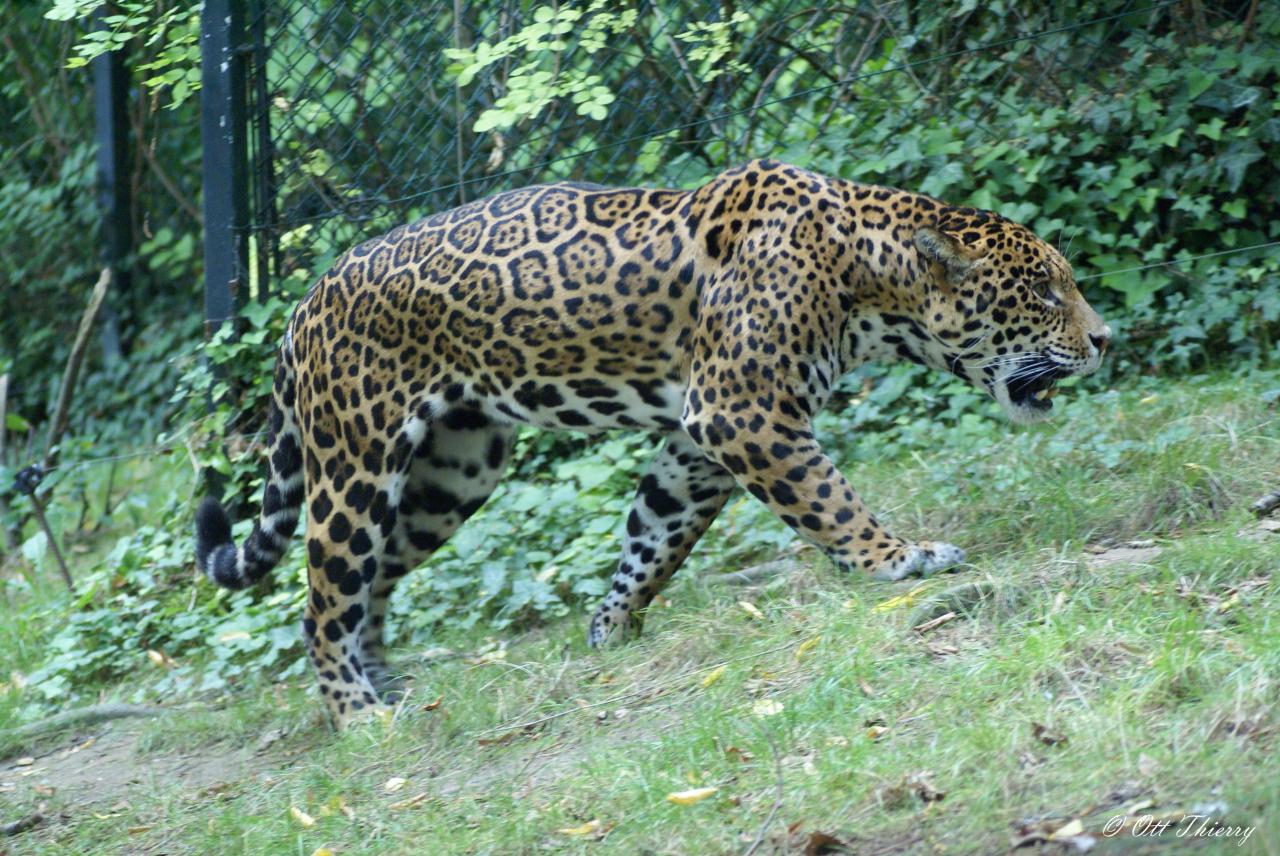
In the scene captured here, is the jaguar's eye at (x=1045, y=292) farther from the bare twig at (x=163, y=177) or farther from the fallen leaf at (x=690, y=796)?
the bare twig at (x=163, y=177)

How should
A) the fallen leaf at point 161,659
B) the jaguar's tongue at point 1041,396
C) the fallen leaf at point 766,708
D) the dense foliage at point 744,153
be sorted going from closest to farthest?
the fallen leaf at point 766,708
the jaguar's tongue at point 1041,396
the fallen leaf at point 161,659
the dense foliage at point 744,153

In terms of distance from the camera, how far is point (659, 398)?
6.07 metres

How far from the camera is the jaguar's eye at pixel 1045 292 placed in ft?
19.0

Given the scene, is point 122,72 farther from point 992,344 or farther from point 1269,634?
point 1269,634

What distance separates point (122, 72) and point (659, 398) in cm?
745

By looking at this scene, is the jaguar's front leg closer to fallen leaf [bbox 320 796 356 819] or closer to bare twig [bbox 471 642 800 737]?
bare twig [bbox 471 642 800 737]

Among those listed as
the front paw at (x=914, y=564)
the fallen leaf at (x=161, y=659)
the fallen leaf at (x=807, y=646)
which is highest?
the front paw at (x=914, y=564)

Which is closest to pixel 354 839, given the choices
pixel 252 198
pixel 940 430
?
pixel 940 430

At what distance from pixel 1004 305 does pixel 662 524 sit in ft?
5.29

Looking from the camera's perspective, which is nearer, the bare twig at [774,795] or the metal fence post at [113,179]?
the bare twig at [774,795]

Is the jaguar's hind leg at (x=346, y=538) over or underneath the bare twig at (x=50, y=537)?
over

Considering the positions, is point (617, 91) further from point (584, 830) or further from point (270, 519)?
point (584, 830)

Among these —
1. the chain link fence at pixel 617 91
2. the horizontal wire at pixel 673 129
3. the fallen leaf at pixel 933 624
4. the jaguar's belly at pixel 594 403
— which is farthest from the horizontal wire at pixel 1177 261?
the fallen leaf at pixel 933 624

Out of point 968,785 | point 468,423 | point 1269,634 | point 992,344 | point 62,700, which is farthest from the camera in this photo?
point 62,700
